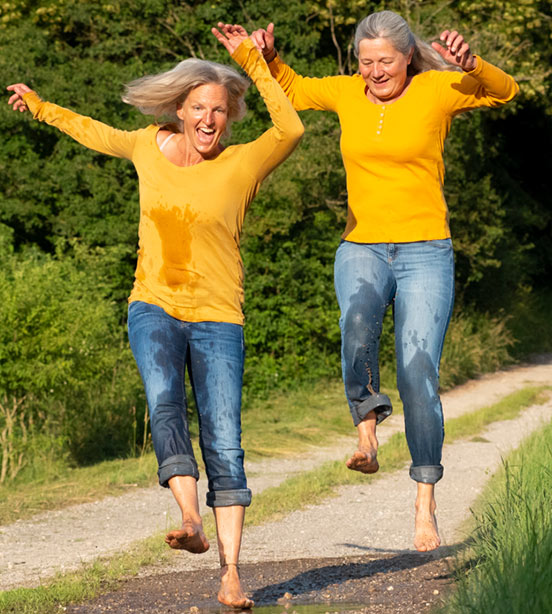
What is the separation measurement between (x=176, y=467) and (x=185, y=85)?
1603mm

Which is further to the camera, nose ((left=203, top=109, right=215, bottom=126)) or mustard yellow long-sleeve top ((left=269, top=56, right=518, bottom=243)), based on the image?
mustard yellow long-sleeve top ((left=269, top=56, right=518, bottom=243))

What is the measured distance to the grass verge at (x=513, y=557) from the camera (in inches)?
159

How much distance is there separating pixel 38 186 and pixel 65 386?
271 inches

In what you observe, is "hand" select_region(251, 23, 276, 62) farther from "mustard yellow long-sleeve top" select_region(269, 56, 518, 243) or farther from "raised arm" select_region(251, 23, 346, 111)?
"mustard yellow long-sleeve top" select_region(269, 56, 518, 243)

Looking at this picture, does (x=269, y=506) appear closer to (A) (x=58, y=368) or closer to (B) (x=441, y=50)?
(A) (x=58, y=368)

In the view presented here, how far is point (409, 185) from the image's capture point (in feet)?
16.5

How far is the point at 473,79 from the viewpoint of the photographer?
196 inches

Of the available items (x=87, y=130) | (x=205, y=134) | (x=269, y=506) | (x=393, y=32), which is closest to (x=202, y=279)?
(x=205, y=134)

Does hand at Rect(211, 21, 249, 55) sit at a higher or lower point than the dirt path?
higher

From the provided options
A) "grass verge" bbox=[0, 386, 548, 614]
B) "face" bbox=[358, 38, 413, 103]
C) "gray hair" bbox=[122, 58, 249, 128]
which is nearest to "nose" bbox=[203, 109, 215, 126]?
"gray hair" bbox=[122, 58, 249, 128]

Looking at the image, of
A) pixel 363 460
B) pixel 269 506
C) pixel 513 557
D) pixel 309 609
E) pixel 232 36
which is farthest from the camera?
pixel 269 506

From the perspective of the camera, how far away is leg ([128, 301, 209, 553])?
4652mm

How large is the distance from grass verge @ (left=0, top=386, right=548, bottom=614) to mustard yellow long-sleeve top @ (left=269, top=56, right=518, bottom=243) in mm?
2426

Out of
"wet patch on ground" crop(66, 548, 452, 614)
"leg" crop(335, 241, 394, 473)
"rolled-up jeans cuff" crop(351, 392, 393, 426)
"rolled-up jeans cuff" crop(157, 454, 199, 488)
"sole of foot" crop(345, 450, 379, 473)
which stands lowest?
"wet patch on ground" crop(66, 548, 452, 614)
